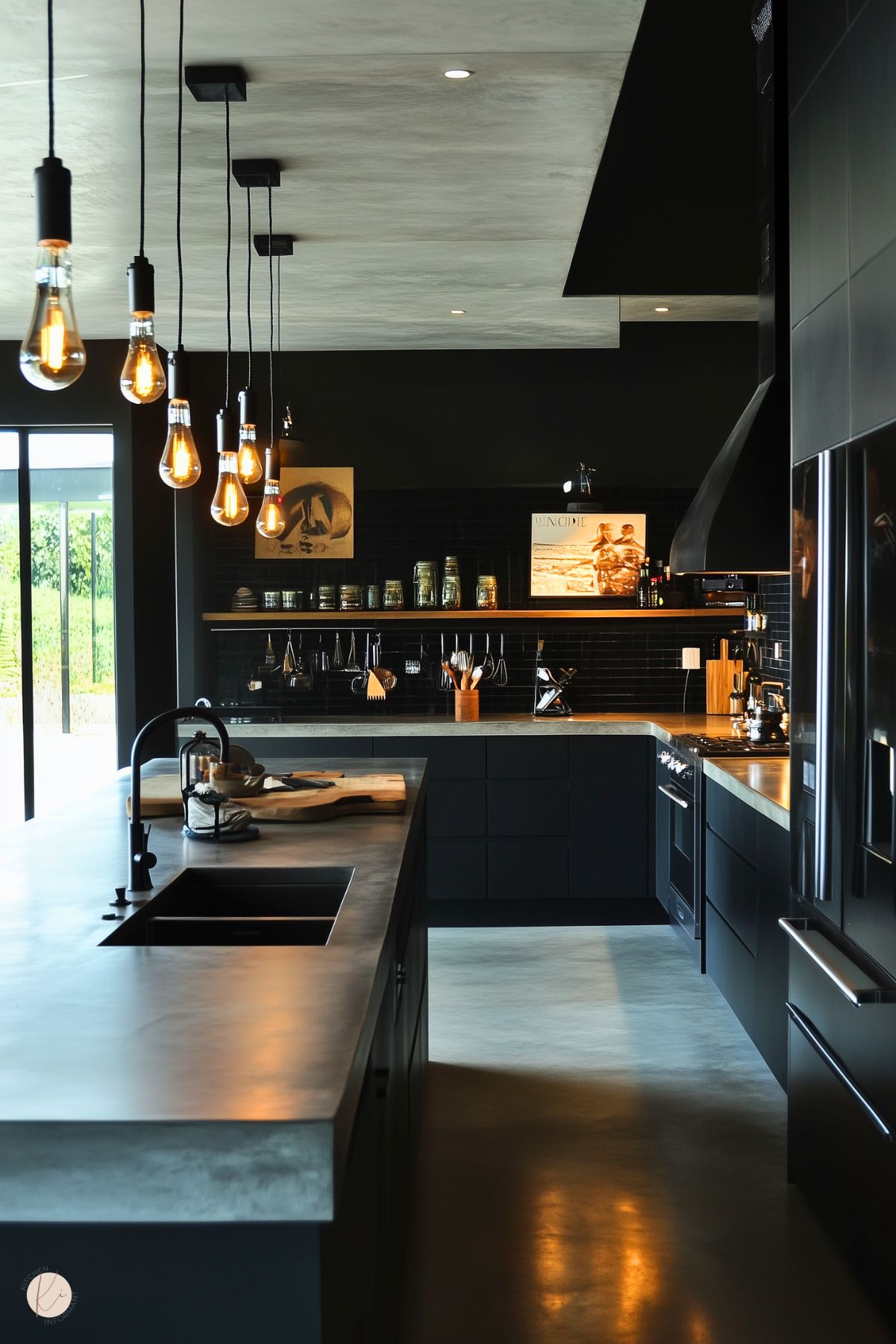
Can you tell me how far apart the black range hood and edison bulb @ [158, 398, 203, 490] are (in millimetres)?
1972

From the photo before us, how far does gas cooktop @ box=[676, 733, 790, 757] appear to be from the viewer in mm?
5066

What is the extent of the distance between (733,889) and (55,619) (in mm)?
3929

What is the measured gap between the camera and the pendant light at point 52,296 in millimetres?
1838

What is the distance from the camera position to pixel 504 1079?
415 centimetres

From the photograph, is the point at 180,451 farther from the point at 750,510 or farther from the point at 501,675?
the point at 501,675

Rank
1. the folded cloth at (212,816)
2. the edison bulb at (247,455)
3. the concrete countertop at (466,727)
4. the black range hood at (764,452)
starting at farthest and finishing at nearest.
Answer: the concrete countertop at (466,727)
the black range hood at (764,452)
the edison bulb at (247,455)
the folded cloth at (212,816)

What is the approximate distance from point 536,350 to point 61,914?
201 inches

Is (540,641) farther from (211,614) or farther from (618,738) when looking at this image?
(211,614)

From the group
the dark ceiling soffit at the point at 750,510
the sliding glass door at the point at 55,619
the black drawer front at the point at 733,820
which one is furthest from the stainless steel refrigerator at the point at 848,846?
the sliding glass door at the point at 55,619

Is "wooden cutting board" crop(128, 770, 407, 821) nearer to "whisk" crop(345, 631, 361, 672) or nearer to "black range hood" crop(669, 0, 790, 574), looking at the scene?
"black range hood" crop(669, 0, 790, 574)

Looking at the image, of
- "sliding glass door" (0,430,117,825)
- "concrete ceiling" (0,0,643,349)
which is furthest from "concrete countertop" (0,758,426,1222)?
"sliding glass door" (0,430,117,825)

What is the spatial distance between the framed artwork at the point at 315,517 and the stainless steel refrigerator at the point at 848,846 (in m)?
4.13

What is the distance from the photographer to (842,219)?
9.14 ft

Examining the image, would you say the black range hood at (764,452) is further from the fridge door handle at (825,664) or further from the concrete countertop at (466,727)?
the concrete countertop at (466,727)
